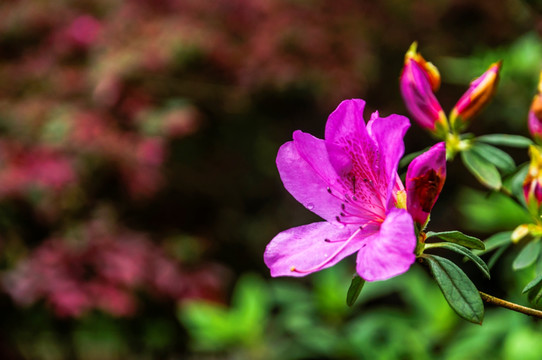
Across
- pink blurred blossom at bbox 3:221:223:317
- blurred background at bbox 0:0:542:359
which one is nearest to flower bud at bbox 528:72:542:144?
blurred background at bbox 0:0:542:359

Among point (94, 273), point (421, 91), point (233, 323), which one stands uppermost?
point (421, 91)

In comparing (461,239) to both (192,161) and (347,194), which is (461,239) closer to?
(347,194)

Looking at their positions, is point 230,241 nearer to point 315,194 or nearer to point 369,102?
point 369,102

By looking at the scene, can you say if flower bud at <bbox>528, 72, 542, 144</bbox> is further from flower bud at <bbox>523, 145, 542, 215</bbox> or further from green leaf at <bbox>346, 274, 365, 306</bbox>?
green leaf at <bbox>346, 274, 365, 306</bbox>

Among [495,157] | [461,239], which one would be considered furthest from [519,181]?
[461,239]

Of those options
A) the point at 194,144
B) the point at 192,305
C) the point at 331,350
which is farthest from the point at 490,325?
the point at 194,144
